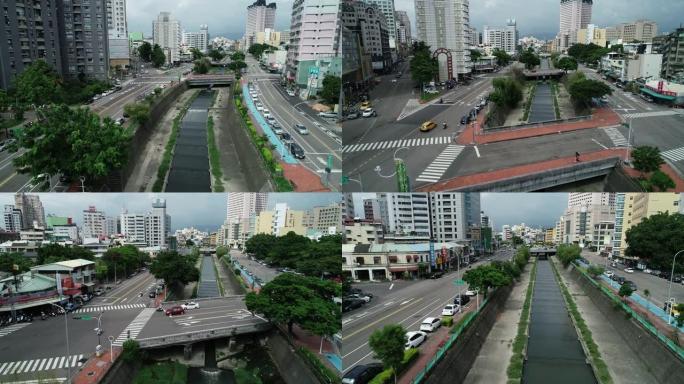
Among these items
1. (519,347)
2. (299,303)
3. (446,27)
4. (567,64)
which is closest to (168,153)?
(299,303)

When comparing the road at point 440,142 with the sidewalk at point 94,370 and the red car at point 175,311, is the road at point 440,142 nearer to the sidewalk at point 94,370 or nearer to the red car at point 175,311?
the sidewalk at point 94,370

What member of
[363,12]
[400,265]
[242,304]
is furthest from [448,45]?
[242,304]

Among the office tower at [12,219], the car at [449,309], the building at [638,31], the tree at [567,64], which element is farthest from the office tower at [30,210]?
the building at [638,31]

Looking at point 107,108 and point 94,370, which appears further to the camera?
point 107,108

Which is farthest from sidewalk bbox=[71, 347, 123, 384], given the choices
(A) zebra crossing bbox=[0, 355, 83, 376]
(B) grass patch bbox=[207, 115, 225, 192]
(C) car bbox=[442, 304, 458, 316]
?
(C) car bbox=[442, 304, 458, 316]

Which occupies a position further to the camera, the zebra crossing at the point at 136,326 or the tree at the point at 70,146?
the zebra crossing at the point at 136,326

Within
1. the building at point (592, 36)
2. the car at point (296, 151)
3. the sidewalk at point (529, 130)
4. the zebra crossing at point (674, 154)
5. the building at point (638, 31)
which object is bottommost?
the zebra crossing at point (674, 154)

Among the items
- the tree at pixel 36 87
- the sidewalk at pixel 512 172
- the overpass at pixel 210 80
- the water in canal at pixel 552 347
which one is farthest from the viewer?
the overpass at pixel 210 80

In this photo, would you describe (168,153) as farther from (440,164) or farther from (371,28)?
(440,164)

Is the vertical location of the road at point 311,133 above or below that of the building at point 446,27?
below
